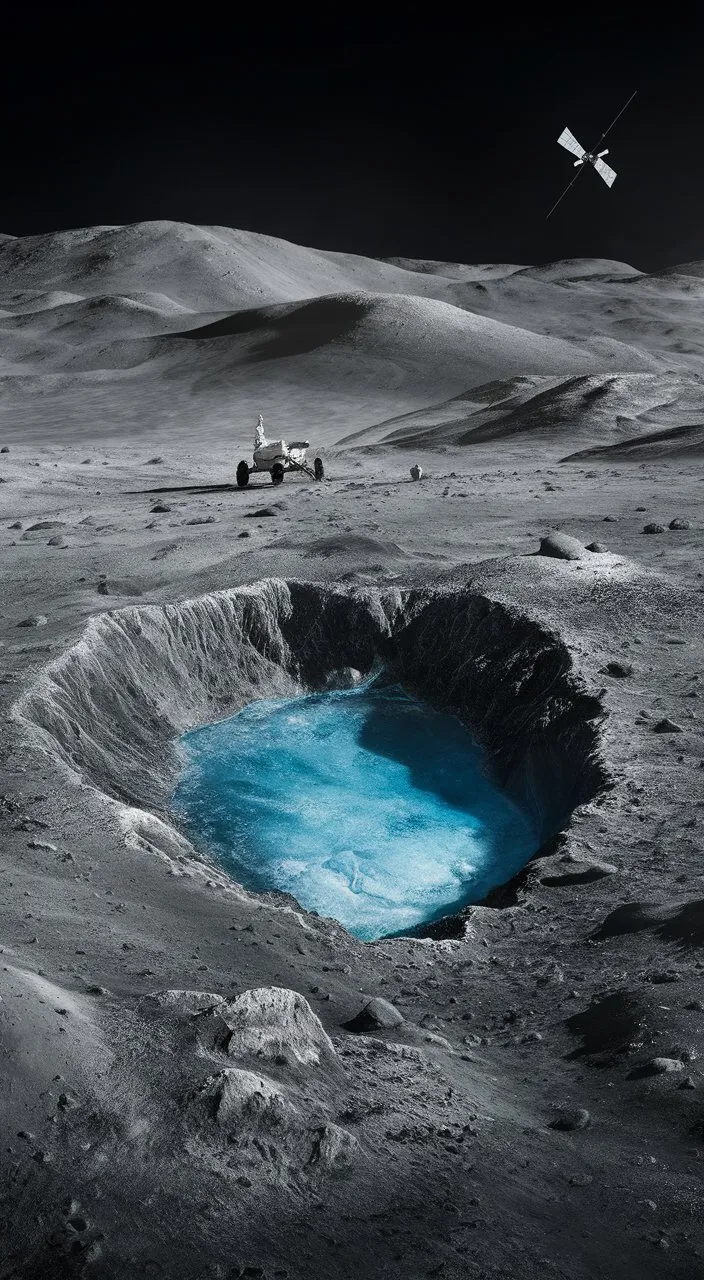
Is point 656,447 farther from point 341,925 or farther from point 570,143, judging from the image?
point 341,925

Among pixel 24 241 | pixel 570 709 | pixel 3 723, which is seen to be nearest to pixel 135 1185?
pixel 3 723

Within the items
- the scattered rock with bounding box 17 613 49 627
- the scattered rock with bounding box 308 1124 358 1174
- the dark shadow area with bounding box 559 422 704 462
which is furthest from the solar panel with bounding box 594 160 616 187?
the scattered rock with bounding box 308 1124 358 1174

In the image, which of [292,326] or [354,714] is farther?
[292,326]

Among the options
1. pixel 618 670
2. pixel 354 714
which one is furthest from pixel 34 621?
pixel 618 670

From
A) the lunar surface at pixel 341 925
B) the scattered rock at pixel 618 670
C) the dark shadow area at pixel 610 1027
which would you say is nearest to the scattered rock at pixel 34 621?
the lunar surface at pixel 341 925

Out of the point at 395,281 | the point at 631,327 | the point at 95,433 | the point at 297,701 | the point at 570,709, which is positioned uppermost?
the point at 395,281

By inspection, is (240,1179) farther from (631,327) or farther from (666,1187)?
(631,327)

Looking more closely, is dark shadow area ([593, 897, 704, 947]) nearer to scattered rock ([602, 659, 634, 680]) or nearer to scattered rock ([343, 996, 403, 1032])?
scattered rock ([343, 996, 403, 1032])
